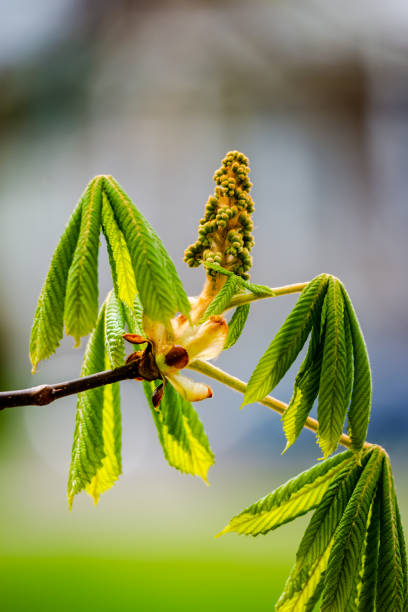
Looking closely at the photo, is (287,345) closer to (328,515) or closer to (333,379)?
(333,379)

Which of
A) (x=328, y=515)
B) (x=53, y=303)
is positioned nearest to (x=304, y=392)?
(x=328, y=515)

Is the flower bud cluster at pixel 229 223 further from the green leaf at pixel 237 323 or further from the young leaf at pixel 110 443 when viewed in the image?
the young leaf at pixel 110 443

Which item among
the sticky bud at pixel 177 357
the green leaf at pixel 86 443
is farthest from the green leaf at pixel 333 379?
the green leaf at pixel 86 443

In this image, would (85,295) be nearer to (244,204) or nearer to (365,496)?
(244,204)

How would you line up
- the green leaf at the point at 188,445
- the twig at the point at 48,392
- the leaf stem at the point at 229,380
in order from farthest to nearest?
the green leaf at the point at 188,445 < the leaf stem at the point at 229,380 < the twig at the point at 48,392

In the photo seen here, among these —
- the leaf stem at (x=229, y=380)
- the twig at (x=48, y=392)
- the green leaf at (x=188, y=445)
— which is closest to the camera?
the twig at (x=48, y=392)

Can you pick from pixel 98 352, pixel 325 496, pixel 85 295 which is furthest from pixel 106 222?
pixel 325 496
